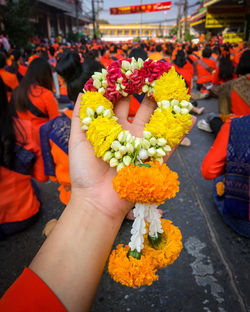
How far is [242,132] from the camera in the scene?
1893 mm

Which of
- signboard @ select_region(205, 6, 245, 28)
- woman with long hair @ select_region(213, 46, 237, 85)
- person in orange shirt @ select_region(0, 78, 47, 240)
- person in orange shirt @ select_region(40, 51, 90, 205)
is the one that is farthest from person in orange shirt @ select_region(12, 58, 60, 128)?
signboard @ select_region(205, 6, 245, 28)

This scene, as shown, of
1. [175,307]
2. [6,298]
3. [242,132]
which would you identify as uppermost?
[242,132]

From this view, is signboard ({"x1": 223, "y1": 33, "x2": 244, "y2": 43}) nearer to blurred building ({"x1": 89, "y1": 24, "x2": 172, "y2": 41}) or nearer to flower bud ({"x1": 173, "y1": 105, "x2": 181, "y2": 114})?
flower bud ({"x1": 173, "y1": 105, "x2": 181, "y2": 114})

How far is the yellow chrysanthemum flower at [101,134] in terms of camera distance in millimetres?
1055

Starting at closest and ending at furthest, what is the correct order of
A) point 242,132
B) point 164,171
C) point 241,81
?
point 164,171 < point 242,132 < point 241,81

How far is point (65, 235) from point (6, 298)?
27cm

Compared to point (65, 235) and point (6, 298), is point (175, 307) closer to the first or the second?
point (65, 235)

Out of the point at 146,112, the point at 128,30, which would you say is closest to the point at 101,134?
the point at 146,112

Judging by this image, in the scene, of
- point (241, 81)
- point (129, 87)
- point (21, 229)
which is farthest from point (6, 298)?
point (241, 81)

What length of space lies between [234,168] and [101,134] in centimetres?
147

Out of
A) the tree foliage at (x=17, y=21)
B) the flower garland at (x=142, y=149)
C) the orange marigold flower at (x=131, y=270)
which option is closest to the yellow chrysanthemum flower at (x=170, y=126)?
the flower garland at (x=142, y=149)

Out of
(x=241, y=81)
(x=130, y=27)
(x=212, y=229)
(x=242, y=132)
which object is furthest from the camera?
(x=130, y=27)

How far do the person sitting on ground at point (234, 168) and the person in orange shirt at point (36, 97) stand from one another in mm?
2263

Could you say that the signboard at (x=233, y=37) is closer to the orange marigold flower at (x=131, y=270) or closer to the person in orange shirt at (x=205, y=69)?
the person in orange shirt at (x=205, y=69)
